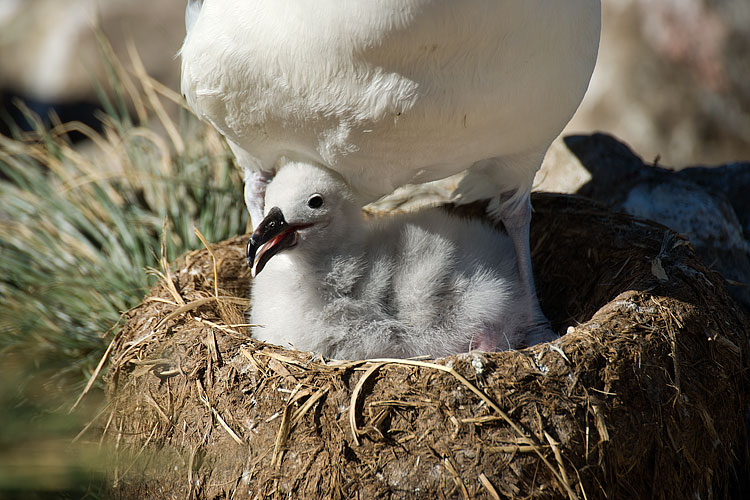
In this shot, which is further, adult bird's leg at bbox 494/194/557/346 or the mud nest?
adult bird's leg at bbox 494/194/557/346

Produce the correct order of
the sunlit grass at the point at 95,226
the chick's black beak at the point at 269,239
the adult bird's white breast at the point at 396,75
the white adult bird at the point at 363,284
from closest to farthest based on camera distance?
the adult bird's white breast at the point at 396,75 < the chick's black beak at the point at 269,239 < the white adult bird at the point at 363,284 < the sunlit grass at the point at 95,226

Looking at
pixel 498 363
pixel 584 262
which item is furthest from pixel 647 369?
pixel 584 262

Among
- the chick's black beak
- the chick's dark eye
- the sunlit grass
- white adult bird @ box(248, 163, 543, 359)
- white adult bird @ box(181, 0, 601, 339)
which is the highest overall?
white adult bird @ box(181, 0, 601, 339)

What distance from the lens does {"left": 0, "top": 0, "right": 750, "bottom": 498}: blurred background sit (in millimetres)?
1215

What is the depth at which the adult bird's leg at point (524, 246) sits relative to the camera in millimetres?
2514

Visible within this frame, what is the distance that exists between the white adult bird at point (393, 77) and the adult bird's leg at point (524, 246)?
0.34 meters

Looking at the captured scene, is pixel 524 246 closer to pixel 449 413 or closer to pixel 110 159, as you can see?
pixel 449 413

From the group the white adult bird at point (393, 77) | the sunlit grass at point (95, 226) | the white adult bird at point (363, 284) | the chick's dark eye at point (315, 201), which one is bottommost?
the sunlit grass at point (95, 226)

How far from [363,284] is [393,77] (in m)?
0.83

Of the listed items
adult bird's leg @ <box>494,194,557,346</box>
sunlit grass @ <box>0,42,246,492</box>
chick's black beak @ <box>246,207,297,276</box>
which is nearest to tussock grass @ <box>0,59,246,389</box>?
sunlit grass @ <box>0,42,246,492</box>

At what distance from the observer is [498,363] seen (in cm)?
187

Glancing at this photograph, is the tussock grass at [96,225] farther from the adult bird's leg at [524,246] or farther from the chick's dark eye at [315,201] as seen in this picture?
the adult bird's leg at [524,246]

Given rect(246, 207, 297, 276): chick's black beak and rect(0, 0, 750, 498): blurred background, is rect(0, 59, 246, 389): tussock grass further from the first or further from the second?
rect(246, 207, 297, 276): chick's black beak

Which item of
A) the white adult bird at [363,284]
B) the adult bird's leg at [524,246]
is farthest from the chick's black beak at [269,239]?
the adult bird's leg at [524,246]
